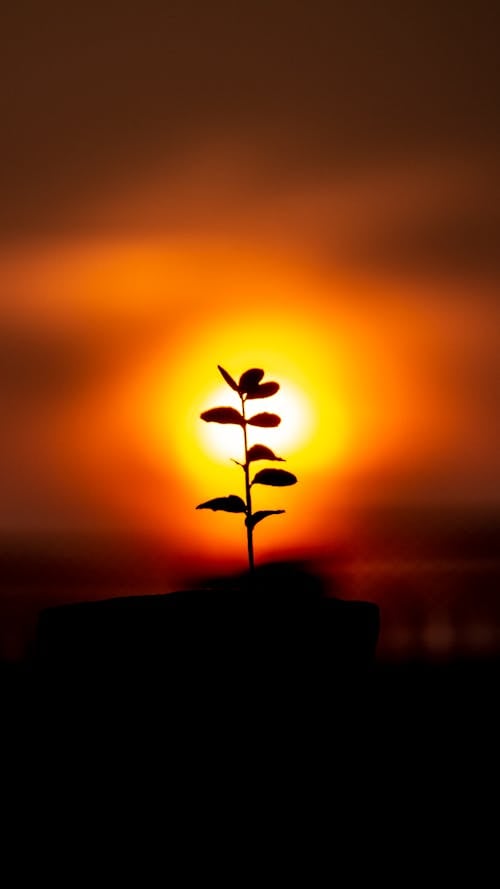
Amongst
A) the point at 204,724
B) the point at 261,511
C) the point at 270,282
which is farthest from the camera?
the point at 270,282

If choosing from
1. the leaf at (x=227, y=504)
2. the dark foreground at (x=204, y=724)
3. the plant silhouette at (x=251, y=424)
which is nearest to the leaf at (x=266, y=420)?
the plant silhouette at (x=251, y=424)

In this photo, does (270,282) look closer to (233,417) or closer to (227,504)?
(233,417)

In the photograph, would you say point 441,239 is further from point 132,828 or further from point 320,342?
point 132,828

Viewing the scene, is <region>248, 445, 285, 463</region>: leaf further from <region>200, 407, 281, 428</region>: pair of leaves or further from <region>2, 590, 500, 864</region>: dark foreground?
<region>2, 590, 500, 864</region>: dark foreground

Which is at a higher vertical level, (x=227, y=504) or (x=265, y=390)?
(x=265, y=390)

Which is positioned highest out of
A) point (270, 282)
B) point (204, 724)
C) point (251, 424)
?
point (270, 282)

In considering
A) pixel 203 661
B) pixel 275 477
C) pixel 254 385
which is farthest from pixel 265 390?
pixel 203 661
